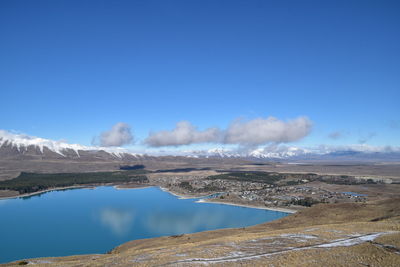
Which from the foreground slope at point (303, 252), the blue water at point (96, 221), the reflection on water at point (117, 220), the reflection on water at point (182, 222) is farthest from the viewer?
the reflection on water at point (117, 220)

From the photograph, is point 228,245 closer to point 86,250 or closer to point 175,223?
point 86,250

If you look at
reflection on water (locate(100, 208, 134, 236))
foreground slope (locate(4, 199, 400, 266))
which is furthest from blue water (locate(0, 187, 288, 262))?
foreground slope (locate(4, 199, 400, 266))

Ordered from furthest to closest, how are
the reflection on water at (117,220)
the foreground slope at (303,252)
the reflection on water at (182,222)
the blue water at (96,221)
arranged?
the reflection on water at (117,220) → the reflection on water at (182,222) → the blue water at (96,221) → the foreground slope at (303,252)

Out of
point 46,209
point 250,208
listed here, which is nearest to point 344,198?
point 250,208

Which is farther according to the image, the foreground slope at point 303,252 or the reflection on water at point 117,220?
the reflection on water at point 117,220

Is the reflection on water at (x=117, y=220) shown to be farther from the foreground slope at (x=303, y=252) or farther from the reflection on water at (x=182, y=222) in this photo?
the foreground slope at (x=303, y=252)

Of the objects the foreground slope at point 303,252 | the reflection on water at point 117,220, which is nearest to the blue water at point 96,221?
the reflection on water at point 117,220

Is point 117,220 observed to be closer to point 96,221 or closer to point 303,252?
point 96,221
